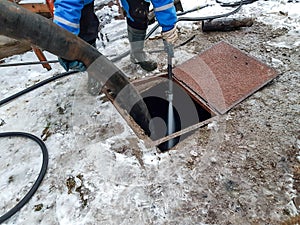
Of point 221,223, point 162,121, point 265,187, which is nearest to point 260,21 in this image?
point 162,121

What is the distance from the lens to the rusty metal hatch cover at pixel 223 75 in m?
2.03

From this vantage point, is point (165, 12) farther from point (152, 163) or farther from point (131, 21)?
point (152, 163)

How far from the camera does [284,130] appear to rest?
5.61 feet

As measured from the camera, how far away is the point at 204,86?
2182 millimetres

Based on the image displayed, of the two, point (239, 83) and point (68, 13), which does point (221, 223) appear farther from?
point (68, 13)

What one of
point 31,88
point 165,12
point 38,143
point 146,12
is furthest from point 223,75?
point 31,88

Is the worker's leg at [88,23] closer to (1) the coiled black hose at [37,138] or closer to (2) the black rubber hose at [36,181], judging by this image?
(1) the coiled black hose at [37,138]

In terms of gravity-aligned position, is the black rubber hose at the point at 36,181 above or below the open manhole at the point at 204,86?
above

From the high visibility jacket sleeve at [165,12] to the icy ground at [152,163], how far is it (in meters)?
0.58

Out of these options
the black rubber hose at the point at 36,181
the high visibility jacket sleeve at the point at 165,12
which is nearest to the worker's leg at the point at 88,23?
the high visibility jacket sleeve at the point at 165,12

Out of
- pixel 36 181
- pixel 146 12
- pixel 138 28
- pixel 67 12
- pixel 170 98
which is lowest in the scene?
pixel 170 98

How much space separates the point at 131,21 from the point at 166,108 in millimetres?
900

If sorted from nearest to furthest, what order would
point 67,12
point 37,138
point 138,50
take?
1. point 67,12
2. point 37,138
3. point 138,50

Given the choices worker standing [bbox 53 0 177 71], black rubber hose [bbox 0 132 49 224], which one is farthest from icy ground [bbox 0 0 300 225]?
worker standing [bbox 53 0 177 71]
